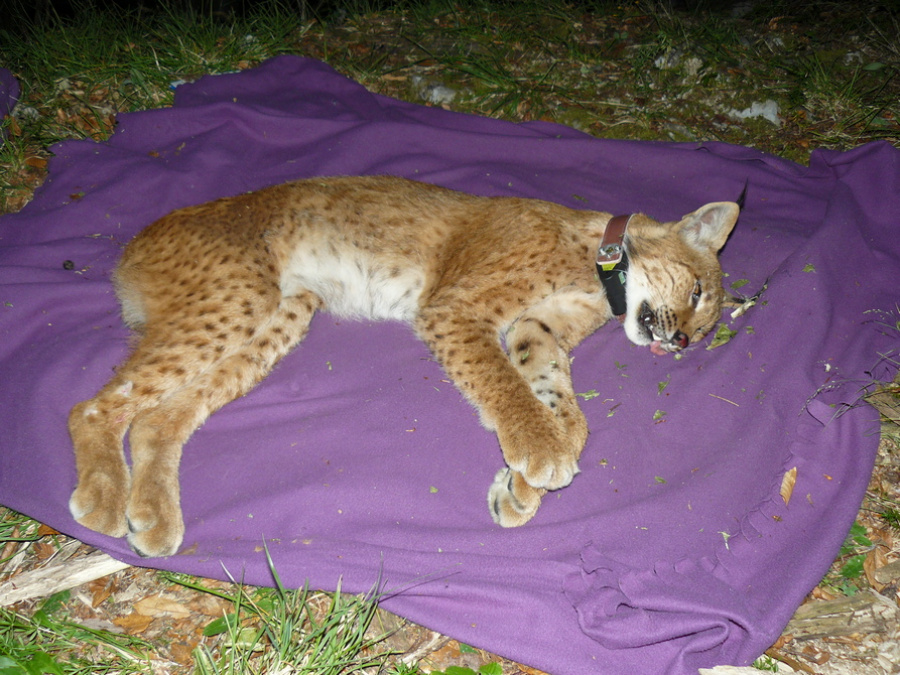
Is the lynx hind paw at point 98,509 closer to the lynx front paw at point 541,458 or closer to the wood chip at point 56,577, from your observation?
the wood chip at point 56,577

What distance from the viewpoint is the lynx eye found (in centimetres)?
389

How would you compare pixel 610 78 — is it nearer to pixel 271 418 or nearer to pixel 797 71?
pixel 797 71

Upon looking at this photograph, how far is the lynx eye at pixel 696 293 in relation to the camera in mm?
3887

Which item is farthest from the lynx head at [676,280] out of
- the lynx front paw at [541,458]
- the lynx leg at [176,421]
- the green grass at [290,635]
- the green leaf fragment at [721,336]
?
the green grass at [290,635]

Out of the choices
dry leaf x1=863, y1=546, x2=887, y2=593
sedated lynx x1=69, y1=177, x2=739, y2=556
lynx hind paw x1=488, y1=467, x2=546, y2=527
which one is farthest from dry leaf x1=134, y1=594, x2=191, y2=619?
dry leaf x1=863, y1=546, x2=887, y2=593

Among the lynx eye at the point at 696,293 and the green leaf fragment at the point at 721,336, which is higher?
the lynx eye at the point at 696,293

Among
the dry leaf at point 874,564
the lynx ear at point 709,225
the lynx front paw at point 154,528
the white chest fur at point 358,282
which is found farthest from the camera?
the white chest fur at point 358,282

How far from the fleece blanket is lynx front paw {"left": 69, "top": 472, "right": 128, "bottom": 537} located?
7 centimetres

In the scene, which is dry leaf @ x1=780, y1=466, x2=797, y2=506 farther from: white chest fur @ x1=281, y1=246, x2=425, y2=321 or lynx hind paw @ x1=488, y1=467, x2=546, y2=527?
white chest fur @ x1=281, y1=246, x2=425, y2=321

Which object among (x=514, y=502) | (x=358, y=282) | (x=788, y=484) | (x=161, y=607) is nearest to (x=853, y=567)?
(x=788, y=484)

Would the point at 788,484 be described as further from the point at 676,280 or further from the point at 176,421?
the point at 176,421

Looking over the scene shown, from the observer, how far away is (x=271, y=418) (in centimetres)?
359

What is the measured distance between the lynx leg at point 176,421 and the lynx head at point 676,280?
1.97 metres

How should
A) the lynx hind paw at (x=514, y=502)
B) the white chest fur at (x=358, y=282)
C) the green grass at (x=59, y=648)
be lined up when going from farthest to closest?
the white chest fur at (x=358, y=282) → the lynx hind paw at (x=514, y=502) → the green grass at (x=59, y=648)
